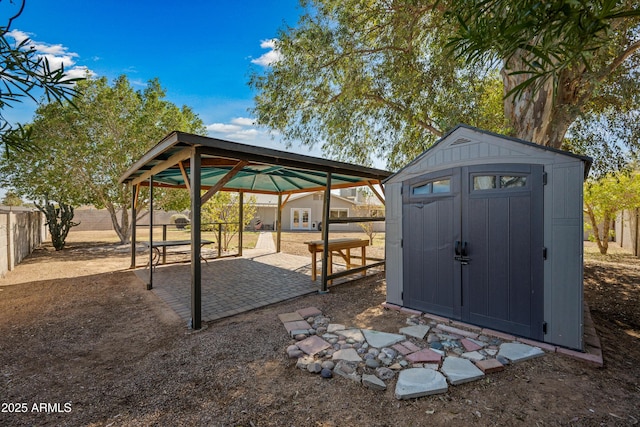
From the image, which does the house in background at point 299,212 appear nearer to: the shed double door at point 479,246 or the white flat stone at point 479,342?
the shed double door at point 479,246

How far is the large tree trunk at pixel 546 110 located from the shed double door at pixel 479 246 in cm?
318

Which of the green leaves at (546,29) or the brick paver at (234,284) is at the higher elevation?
the green leaves at (546,29)

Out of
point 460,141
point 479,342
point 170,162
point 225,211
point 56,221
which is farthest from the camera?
point 225,211

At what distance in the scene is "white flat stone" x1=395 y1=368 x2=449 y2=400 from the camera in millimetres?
2355

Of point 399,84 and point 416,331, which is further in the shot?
point 399,84

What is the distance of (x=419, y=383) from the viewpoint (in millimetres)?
2475

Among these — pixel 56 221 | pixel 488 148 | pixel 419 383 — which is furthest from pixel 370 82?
pixel 56 221

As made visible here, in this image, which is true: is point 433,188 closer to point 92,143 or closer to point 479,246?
point 479,246

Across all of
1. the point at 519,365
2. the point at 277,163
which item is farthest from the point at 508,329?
the point at 277,163

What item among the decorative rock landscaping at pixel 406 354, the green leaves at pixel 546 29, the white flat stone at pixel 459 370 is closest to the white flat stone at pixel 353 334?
the decorative rock landscaping at pixel 406 354

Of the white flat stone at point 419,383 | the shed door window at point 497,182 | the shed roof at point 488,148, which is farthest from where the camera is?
the shed door window at point 497,182

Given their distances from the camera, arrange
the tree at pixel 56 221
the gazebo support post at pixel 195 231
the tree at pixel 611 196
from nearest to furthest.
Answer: the gazebo support post at pixel 195 231
the tree at pixel 611 196
the tree at pixel 56 221

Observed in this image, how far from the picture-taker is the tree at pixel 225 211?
1112 centimetres

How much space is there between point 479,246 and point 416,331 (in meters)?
1.32
